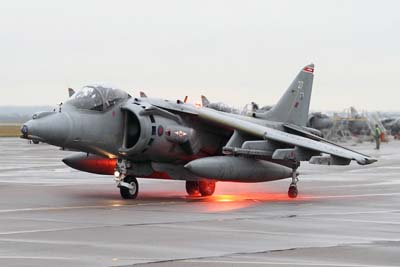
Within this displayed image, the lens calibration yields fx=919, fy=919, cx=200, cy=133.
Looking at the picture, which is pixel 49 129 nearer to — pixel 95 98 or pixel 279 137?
pixel 95 98

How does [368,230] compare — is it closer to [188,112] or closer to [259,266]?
[259,266]

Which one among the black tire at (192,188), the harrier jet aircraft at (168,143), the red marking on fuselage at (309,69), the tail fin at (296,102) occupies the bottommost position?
the black tire at (192,188)

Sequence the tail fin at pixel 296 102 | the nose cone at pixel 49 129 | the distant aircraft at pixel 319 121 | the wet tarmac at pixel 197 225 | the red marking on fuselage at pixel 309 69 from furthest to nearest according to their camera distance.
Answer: the distant aircraft at pixel 319 121, the red marking on fuselage at pixel 309 69, the tail fin at pixel 296 102, the nose cone at pixel 49 129, the wet tarmac at pixel 197 225

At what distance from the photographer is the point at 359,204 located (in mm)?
20312

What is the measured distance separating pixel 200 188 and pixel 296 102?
4107 mm

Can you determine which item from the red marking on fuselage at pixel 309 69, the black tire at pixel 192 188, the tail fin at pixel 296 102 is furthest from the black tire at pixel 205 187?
the red marking on fuselage at pixel 309 69

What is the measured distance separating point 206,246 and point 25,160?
88.9ft

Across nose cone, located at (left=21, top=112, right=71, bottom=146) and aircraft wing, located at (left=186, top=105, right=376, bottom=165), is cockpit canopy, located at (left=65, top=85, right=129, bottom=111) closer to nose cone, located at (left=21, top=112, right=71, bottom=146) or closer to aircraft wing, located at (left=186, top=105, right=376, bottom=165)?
nose cone, located at (left=21, top=112, right=71, bottom=146)

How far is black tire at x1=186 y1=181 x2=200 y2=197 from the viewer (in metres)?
22.8

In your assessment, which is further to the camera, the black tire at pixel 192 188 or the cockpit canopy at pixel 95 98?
the black tire at pixel 192 188

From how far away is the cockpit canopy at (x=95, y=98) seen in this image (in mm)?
20672

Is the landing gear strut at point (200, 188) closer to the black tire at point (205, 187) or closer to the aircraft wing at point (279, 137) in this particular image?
the black tire at point (205, 187)

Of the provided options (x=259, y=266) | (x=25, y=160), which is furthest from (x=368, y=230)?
(x=25, y=160)

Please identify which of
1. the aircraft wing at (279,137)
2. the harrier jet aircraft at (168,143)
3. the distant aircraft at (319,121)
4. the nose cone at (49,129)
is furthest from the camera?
the distant aircraft at (319,121)
